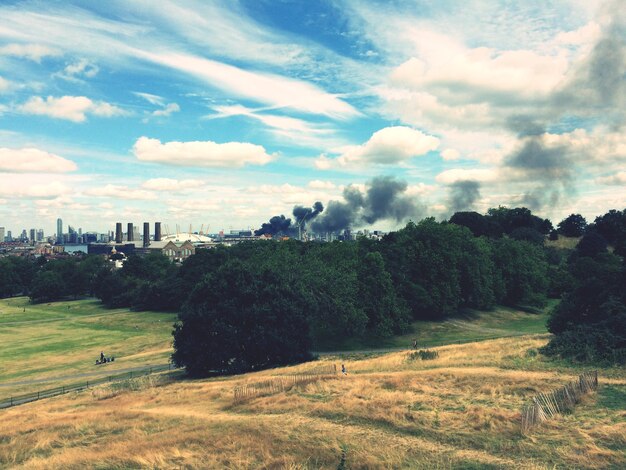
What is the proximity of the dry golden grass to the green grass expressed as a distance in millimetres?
31164

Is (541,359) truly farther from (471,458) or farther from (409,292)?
(409,292)

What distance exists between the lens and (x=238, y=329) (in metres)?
54.5

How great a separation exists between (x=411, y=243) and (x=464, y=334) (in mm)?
20428

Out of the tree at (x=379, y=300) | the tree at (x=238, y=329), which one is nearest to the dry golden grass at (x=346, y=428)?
the tree at (x=238, y=329)

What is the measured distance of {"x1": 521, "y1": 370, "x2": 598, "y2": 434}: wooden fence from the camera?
22.3m

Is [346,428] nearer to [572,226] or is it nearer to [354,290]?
[354,290]

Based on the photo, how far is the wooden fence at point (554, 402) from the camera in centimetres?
2233

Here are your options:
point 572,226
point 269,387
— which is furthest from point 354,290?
point 572,226

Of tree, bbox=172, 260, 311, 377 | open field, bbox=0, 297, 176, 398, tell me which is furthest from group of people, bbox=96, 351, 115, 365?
tree, bbox=172, 260, 311, 377

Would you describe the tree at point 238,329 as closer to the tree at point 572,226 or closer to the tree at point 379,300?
the tree at point 379,300

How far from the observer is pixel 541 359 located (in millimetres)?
39062

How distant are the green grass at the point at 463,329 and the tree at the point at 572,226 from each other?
9340cm

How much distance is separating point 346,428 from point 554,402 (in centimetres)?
1097

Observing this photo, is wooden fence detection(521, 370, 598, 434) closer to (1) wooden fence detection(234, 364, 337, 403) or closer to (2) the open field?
(1) wooden fence detection(234, 364, 337, 403)
